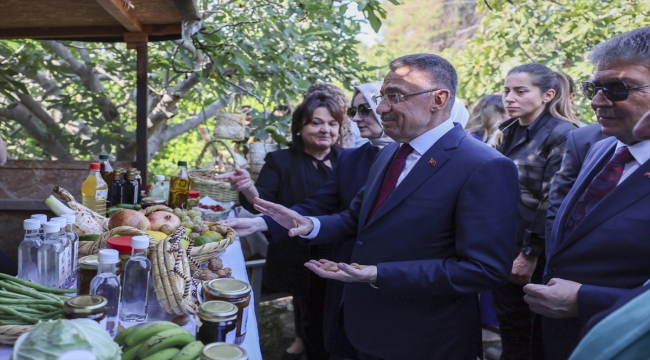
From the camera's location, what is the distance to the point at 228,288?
1.74 meters

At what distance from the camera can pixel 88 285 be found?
6.13 feet

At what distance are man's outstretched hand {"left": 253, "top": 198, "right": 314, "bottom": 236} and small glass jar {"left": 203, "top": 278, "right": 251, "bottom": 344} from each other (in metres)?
0.81

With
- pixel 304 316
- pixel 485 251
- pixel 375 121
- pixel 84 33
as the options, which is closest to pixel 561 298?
pixel 485 251

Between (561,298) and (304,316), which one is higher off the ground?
(561,298)

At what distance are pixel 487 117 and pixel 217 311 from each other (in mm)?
4288

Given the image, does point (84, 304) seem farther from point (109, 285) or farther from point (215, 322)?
point (215, 322)

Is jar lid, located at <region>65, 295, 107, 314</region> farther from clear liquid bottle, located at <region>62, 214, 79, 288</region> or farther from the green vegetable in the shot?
clear liquid bottle, located at <region>62, 214, 79, 288</region>

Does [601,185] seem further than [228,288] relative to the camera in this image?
Yes

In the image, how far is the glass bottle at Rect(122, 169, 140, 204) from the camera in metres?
3.70

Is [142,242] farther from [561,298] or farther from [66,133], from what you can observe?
[66,133]

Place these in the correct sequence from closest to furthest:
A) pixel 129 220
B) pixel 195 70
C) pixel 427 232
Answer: pixel 427 232 → pixel 129 220 → pixel 195 70

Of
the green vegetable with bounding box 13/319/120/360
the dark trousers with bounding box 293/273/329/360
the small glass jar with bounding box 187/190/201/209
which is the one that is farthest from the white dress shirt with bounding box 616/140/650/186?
the small glass jar with bounding box 187/190/201/209

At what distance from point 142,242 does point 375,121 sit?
1.82 metres

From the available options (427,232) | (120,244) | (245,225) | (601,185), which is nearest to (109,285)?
(120,244)
